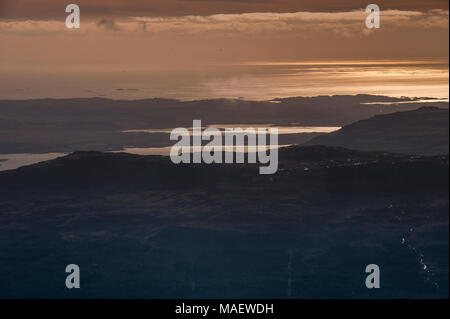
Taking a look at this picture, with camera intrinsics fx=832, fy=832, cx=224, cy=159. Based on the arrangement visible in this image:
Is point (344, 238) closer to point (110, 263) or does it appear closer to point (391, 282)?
point (391, 282)

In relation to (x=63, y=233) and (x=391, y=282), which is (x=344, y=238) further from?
(x=63, y=233)

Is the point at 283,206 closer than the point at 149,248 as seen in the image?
No

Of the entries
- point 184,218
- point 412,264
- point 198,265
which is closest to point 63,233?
point 184,218

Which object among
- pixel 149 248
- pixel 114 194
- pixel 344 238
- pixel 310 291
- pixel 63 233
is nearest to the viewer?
pixel 310 291
